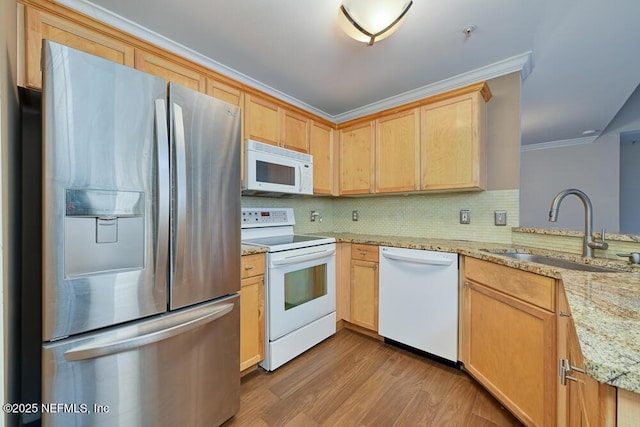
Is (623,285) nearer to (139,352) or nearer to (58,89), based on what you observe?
(139,352)

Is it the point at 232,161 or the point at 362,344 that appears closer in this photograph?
the point at 232,161

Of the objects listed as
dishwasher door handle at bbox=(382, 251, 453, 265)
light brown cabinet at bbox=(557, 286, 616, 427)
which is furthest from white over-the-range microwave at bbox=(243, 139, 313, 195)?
light brown cabinet at bbox=(557, 286, 616, 427)

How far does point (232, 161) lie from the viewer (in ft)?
4.68

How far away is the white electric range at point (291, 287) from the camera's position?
184cm

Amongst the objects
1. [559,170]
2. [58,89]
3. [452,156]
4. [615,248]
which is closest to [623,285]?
[615,248]

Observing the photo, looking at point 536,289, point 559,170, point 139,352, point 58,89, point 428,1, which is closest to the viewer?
point 58,89

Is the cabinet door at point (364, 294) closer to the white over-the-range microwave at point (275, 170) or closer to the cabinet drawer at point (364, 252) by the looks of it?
the cabinet drawer at point (364, 252)

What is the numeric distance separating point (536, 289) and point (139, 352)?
1.84m

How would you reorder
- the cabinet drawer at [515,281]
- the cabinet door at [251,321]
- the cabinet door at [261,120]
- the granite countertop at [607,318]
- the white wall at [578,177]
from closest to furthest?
the granite countertop at [607,318]
the cabinet drawer at [515,281]
the cabinet door at [251,321]
the cabinet door at [261,120]
the white wall at [578,177]

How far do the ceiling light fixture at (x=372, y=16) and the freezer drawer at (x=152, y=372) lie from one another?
5.38 feet

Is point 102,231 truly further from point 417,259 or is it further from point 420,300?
point 420,300

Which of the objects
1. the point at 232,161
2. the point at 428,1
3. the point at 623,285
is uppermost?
the point at 428,1

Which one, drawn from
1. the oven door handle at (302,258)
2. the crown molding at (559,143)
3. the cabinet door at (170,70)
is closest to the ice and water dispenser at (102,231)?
the oven door handle at (302,258)

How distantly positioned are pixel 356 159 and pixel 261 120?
1074mm
